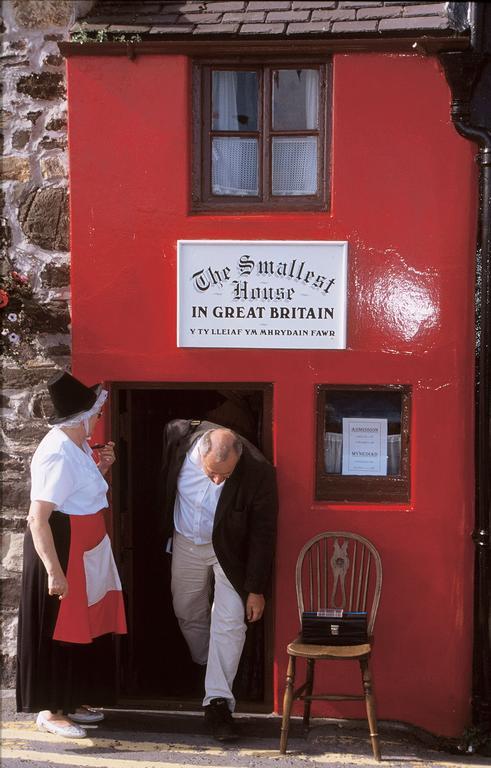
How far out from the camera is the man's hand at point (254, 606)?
5762 millimetres

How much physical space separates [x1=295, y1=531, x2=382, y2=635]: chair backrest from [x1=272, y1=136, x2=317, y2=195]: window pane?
218 cm

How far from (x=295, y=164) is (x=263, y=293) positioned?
2.81ft

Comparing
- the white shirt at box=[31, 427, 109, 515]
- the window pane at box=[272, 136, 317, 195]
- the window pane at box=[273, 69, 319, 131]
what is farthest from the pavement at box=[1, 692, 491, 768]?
the window pane at box=[273, 69, 319, 131]

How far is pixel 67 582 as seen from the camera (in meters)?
5.43

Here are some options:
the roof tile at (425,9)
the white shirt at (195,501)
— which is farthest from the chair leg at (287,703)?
the roof tile at (425,9)

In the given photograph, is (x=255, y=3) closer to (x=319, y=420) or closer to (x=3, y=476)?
(x=319, y=420)

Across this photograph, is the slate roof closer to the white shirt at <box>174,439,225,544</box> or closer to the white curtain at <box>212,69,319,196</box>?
the white curtain at <box>212,69,319,196</box>

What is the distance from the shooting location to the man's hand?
5.76 m

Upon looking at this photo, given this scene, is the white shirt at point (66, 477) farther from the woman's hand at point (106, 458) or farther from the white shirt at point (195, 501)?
the white shirt at point (195, 501)

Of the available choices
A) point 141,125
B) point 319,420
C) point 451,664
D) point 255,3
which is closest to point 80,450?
point 319,420

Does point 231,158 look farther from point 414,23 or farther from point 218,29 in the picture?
point 414,23

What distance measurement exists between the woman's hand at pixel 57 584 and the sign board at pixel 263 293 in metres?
1.62

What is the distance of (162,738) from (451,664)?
1836mm

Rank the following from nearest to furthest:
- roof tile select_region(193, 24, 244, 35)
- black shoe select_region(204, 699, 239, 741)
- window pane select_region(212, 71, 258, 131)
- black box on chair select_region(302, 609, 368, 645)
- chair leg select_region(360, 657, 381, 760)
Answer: chair leg select_region(360, 657, 381, 760), black box on chair select_region(302, 609, 368, 645), black shoe select_region(204, 699, 239, 741), roof tile select_region(193, 24, 244, 35), window pane select_region(212, 71, 258, 131)
